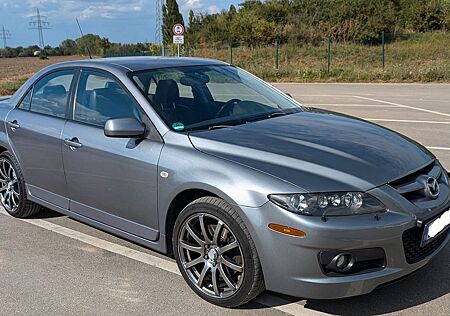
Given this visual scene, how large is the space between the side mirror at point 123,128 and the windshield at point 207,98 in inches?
8.6

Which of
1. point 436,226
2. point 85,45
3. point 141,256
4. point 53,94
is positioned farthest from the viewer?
point 85,45

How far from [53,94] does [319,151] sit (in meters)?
2.70

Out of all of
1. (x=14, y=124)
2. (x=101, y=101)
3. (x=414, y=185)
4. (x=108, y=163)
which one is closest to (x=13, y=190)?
(x=14, y=124)

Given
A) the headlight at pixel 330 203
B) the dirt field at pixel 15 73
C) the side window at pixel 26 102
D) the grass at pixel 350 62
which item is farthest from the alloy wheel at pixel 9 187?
the grass at pixel 350 62

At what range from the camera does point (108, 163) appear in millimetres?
3721

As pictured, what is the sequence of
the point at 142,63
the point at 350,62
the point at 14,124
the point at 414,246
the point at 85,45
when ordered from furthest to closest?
the point at 350,62
the point at 85,45
the point at 14,124
the point at 142,63
the point at 414,246

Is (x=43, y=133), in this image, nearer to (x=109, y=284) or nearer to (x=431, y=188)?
(x=109, y=284)

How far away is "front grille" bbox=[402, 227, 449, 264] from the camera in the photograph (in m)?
2.86

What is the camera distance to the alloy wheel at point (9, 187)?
4.95m

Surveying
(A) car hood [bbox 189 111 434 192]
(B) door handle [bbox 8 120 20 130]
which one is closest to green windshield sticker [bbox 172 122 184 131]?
(A) car hood [bbox 189 111 434 192]

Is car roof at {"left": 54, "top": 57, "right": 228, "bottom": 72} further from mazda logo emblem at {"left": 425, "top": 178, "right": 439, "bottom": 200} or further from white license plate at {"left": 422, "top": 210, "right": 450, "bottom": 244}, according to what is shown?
white license plate at {"left": 422, "top": 210, "right": 450, "bottom": 244}

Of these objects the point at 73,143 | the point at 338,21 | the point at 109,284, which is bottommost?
the point at 109,284

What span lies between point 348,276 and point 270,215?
1.83 ft

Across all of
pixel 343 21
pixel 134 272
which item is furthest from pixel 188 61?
pixel 343 21
